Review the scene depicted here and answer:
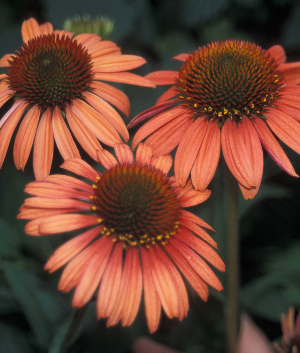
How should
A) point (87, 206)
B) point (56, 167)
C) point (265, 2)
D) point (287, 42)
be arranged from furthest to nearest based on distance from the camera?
point (265, 2)
point (287, 42)
point (56, 167)
point (87, 206)

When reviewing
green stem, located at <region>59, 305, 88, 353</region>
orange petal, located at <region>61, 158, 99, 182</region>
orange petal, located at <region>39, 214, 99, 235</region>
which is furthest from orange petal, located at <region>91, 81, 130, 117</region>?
green stem, located at <region>59, 305, 88, 353</region>

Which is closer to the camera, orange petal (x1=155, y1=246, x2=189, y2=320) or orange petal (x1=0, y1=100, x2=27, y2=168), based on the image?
orange petal (x1=155, y1=246, x2=189, y2=320)

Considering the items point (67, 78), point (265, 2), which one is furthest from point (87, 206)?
point (265, 2)

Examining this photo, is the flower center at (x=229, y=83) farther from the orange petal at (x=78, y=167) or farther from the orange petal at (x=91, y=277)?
the orange petal at (x=91, y=277)

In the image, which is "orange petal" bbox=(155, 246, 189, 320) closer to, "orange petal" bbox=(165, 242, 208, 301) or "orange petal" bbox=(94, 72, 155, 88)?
"orange petal" bbox=(165, 242, 208, 301)

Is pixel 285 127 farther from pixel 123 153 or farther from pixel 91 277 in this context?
pixel 91 277

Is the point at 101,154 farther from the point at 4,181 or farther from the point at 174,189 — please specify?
the point at 4,181

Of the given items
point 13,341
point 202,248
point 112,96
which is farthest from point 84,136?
point 13,341
